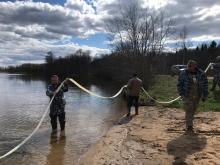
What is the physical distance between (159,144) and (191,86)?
194 cm

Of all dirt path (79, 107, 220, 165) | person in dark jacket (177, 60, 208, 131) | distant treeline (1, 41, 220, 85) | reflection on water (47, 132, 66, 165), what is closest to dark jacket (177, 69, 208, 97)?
person in dark jacket (177, 60, 208, 131)

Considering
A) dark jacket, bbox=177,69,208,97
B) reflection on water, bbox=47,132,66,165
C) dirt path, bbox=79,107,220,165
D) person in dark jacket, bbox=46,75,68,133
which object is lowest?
reflection on water, bbox=47,132,66,165

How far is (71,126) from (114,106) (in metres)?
7.79

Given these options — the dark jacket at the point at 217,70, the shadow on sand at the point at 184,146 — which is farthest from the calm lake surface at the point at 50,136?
the dark jacket at the point at 217,70

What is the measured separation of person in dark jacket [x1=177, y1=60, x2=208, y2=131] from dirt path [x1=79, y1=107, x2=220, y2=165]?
0.78 meters

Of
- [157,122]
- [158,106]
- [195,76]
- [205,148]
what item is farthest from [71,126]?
[205,148]

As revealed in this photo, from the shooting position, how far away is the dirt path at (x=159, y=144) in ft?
28.5

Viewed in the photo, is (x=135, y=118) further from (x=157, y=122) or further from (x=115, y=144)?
(x=115, y=144)

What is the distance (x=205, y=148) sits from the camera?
9.20 metres

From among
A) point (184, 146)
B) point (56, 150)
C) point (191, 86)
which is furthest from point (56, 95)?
point (184, 146)

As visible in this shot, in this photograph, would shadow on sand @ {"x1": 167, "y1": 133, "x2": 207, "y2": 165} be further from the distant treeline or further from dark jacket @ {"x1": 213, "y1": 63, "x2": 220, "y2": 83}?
the distant treeline

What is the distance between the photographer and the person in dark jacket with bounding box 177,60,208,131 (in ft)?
35.6

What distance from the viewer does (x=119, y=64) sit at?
49781 millimetres

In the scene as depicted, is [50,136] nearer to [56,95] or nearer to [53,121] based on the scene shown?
[53,121]
